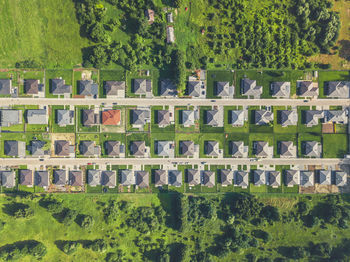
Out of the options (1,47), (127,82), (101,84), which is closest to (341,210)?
(127,82)

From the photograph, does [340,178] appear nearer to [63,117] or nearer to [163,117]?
[163,117]

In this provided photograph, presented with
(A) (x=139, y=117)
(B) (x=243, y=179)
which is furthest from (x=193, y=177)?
(A) (x=139, y=117)

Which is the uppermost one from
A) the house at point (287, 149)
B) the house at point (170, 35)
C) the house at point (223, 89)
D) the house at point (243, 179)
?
the house at point (170, 35)

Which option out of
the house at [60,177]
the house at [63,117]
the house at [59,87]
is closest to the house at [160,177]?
the house at [60,177]

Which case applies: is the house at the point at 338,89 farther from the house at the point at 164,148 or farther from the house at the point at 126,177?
the house at the point at 126,177

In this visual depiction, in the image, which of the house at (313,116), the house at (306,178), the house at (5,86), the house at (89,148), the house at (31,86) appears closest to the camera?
the house at (31,86)

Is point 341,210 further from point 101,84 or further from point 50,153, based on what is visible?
point 50,153
